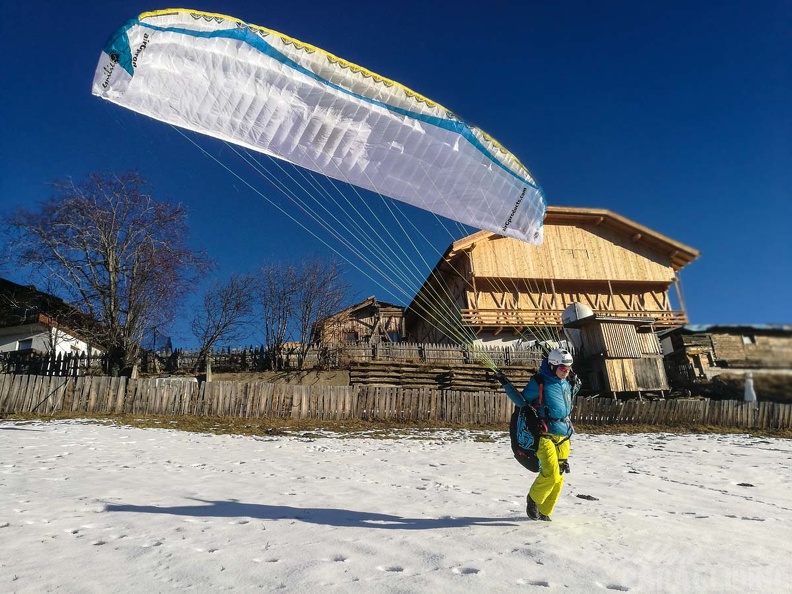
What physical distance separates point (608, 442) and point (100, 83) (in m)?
12.8

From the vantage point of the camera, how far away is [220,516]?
16.4ft

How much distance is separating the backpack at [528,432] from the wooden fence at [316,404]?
10.4 meters

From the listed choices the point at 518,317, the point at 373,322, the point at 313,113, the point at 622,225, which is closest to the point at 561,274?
the point at 518,317

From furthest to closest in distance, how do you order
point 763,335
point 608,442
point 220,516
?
point 608,442
point 220,516
point 763,335

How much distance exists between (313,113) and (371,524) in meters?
6.51

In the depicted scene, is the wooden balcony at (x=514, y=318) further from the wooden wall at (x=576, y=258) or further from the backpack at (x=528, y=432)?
the backpack at (x=528, y=432)

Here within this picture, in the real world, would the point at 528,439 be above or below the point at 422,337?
below

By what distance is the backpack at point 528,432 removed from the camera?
17.6ft

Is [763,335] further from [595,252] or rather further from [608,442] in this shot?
[595,252]

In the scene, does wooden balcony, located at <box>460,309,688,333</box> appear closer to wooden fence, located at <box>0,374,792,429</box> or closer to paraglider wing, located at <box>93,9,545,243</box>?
wooden fence, located at <box>0,374,792,429</box>

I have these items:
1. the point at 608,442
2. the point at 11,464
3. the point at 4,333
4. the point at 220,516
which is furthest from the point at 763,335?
the point at 4,333

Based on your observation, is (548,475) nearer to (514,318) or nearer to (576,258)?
(514,318)

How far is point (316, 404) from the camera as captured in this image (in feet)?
50.9

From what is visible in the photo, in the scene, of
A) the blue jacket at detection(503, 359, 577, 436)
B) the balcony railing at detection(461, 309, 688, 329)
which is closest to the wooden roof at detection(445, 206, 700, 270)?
the balcony railing at detection(461, 309, 688, 329)
